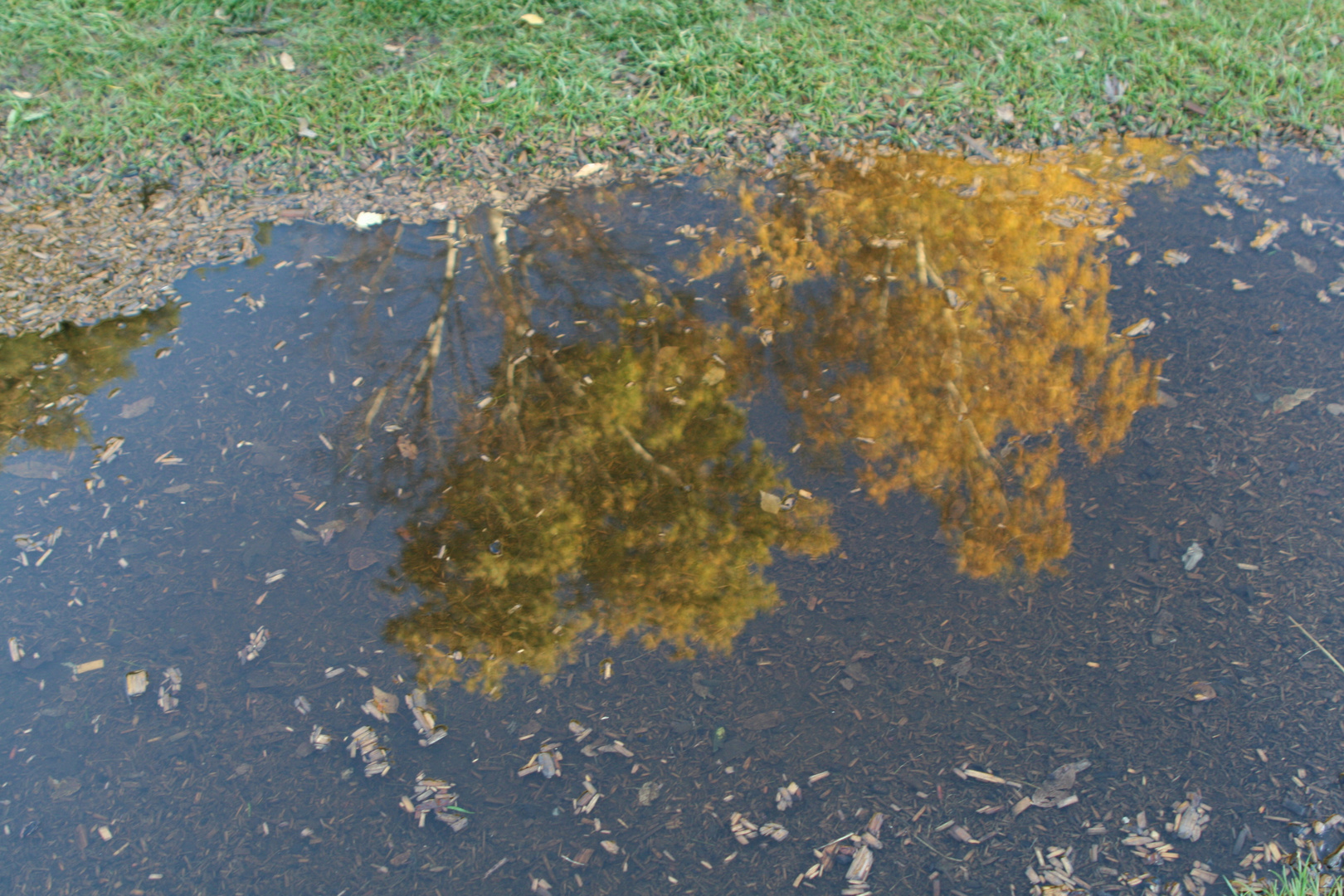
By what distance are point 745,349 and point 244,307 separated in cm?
223

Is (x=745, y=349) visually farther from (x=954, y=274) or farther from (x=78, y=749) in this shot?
(x=78, y=749)

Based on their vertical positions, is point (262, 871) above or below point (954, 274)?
below

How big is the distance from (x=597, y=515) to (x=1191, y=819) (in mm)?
1982

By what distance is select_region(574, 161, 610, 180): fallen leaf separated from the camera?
4480 millimetres

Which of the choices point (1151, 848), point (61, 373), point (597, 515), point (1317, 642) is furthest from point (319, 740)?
point (1317, 642)

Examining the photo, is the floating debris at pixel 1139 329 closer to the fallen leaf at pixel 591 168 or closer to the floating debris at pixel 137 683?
the fallen leaf at pixel 591 168

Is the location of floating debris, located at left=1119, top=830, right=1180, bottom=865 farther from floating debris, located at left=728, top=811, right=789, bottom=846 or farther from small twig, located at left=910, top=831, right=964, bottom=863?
floating debris, located at left=728, top=811, right=789, bottom=846

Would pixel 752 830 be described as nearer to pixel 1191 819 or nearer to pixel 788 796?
pixel 788 796

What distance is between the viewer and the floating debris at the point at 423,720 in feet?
8.39

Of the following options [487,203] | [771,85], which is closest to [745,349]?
[487,203]

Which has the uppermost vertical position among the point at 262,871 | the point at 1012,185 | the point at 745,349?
the point at 1012,185

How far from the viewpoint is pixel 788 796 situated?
241cm

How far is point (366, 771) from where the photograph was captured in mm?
2496

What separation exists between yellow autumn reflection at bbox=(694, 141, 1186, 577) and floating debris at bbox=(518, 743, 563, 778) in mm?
1434
